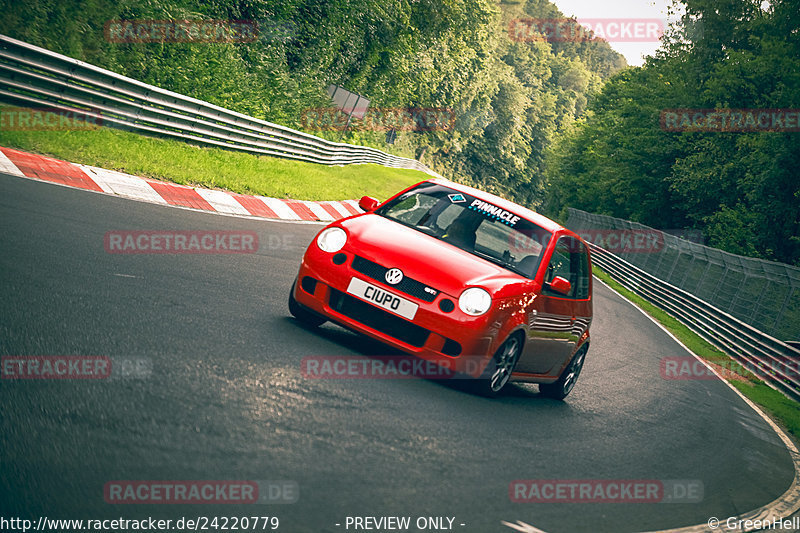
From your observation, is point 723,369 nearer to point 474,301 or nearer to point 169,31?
point 474,301

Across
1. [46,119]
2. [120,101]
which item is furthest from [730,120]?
[46,119]

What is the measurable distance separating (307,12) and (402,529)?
1368 inches

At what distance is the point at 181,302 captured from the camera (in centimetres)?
641

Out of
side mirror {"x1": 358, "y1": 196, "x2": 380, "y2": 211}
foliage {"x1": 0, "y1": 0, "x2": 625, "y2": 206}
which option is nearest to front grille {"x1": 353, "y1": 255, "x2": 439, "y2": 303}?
side mirror {"x1": 358, "y1": 196, "x2": 380, "y2": 211}

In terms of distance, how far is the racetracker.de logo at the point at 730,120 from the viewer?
104ft

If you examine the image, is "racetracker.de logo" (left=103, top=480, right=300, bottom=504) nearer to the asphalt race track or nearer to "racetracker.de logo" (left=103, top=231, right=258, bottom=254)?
the asphalt race track

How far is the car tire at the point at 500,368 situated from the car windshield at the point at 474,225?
630 mm

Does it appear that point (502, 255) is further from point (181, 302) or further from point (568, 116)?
point (568, 116)

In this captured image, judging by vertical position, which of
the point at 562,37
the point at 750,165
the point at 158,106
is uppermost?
the point at 562,37

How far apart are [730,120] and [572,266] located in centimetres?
3393

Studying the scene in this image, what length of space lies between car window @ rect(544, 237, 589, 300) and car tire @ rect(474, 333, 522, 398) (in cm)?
75

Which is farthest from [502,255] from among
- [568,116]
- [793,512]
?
[568,116]

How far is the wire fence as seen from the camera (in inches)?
688

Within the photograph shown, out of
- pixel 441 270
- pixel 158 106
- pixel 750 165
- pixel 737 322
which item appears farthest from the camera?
pixel 750 165
